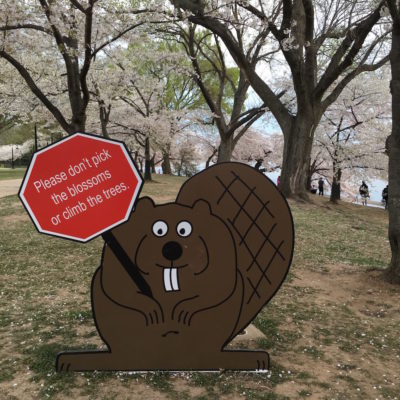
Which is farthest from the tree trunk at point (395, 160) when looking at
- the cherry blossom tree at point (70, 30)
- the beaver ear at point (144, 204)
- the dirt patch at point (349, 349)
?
the cherry blossom tree at point (70, 30)

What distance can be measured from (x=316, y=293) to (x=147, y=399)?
3622 mm

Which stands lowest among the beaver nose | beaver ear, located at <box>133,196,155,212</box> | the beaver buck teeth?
the beaver buck teeth

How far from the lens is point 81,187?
317 cm

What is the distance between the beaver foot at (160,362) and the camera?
340cm

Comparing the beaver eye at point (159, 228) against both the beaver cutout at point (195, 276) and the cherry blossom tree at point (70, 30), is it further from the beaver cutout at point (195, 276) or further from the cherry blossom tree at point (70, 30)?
the cherry blossom tree at point (70, 30)

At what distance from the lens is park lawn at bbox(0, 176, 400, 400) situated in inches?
127

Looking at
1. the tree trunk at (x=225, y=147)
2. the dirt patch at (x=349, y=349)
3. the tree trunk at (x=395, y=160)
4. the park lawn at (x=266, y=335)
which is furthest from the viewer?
the tree trunk at (x=225, y=147)

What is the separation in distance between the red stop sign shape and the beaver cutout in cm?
21

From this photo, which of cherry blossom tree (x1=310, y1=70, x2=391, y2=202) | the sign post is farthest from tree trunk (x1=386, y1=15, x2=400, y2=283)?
cherry blossom tree (x1=310, y1=70, x2=391, y2=202)

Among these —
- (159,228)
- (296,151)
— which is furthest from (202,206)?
(296,151)

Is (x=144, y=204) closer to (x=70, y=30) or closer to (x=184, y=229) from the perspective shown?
(x=184, y=229)

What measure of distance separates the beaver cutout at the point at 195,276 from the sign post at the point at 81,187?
0.62 feet

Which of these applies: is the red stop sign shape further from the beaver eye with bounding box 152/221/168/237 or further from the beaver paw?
the beaver paw

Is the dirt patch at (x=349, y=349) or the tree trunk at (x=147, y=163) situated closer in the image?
the dirt patch at (x=349, y=349)
